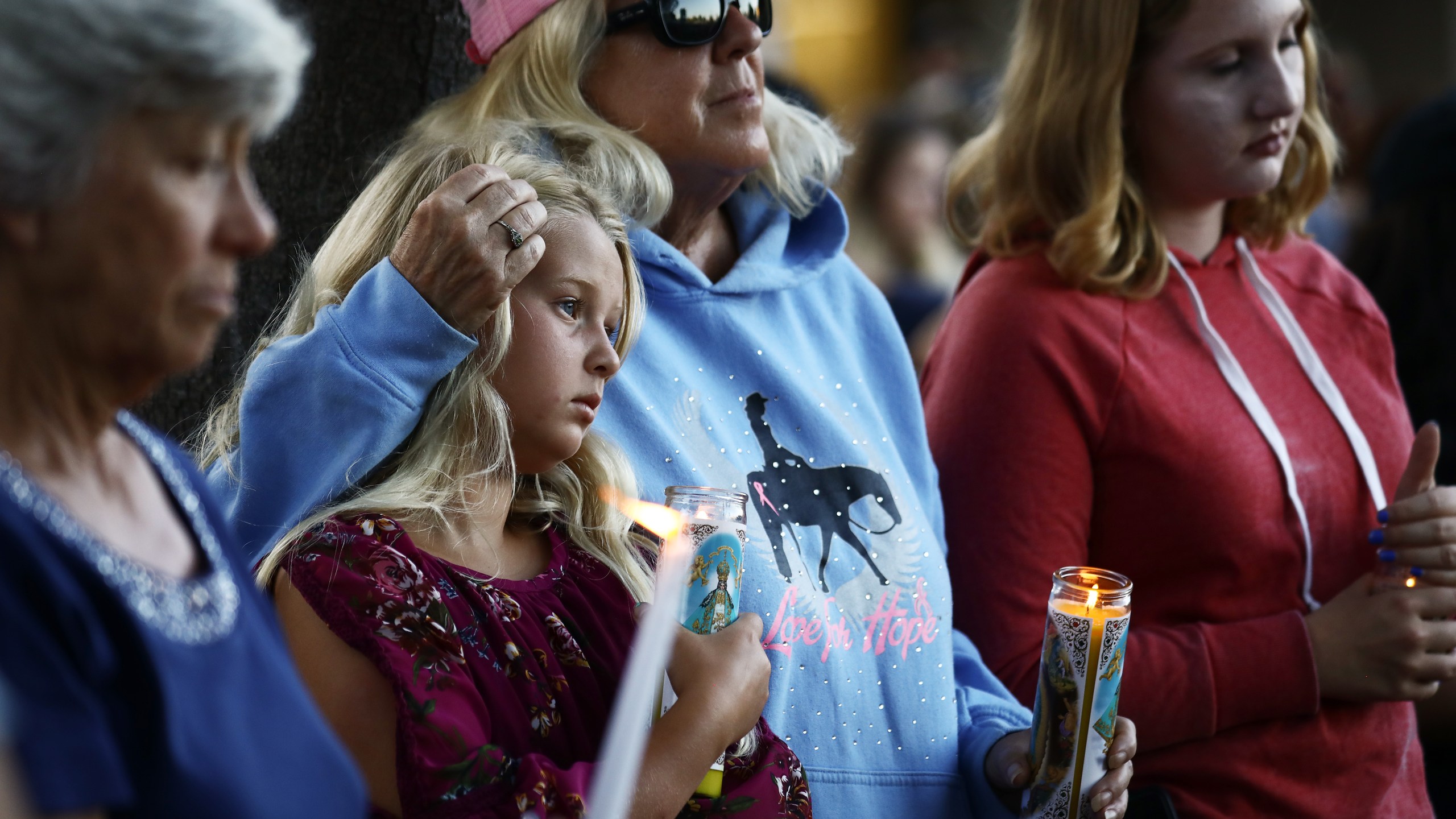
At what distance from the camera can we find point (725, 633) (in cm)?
147

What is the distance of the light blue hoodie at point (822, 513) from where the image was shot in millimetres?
1888

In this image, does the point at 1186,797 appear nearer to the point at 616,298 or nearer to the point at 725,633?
the point at 725,633

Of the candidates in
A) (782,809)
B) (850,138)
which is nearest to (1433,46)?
(850,138)

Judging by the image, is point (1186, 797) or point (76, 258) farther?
point (1186, 797)

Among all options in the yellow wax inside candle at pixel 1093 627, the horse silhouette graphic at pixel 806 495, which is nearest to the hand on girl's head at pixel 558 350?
the horse silhouette graphic at pixel 806 495

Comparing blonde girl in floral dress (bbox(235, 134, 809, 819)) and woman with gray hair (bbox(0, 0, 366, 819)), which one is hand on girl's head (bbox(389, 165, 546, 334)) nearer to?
blonde girl in floral dress (bbox(235, 134, 809, 819))

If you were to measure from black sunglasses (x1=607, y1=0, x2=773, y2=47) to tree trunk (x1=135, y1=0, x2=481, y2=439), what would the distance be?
415 millimetres

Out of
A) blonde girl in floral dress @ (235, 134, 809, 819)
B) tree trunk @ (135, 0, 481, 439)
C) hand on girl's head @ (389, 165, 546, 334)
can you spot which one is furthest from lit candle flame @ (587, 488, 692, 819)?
tree trunk @ (135, 0, 481, 439)

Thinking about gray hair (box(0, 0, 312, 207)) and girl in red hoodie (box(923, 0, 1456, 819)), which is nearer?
gray hair (box(0, 0, 312, 207))

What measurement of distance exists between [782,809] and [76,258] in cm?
102

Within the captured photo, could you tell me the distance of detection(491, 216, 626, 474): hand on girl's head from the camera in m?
1.60

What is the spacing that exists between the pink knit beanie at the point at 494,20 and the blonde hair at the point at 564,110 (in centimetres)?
1

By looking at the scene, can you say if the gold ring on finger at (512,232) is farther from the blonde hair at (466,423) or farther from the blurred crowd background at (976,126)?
the blurred crowd background at (976,126)

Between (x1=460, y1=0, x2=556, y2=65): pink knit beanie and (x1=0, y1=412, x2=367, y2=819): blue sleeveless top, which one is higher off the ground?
(x1=460, y1=0, x2=556, y2=65): pink knit beanie
